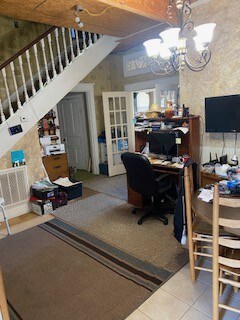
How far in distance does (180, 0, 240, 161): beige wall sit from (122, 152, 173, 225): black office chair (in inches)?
36.1

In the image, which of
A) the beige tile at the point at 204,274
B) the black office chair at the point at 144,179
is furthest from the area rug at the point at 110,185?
the beige tile at the point at 204,274

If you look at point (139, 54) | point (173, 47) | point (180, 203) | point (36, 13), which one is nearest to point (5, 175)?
point (36, 13)

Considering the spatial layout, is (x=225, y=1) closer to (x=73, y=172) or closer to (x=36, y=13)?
(x=36, y=13)

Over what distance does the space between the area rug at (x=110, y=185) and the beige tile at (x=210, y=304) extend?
2.29 m

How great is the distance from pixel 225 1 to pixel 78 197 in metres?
3.58

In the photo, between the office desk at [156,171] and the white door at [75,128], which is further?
the white door at [75,128]

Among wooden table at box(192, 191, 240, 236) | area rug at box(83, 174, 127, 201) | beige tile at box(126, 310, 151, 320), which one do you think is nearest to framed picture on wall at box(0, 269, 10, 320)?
beige tile at box(126, 310, 151, 320)

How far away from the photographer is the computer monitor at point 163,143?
3.35 meters

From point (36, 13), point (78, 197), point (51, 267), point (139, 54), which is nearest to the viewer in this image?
point (51, 267)

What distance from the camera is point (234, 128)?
2875 mm

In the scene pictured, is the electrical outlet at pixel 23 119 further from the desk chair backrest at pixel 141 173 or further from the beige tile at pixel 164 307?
the beige tile at pixel 164 307

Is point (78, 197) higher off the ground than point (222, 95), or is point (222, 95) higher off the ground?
point (222, 95)

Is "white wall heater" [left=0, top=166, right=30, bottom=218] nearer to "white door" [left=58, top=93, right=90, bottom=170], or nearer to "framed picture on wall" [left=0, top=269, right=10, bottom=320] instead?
"white door" [left=58, top=93, right=90, bottom=170]

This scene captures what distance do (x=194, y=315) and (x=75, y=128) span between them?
5.05 metres
